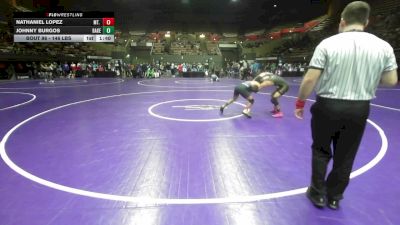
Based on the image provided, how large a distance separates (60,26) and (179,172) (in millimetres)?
12388

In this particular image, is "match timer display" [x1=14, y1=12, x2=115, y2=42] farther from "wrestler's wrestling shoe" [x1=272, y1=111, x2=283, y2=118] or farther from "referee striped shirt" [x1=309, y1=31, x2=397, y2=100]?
"referee striped shirt" [x1=309, y1=31, x2=397, y2=100]

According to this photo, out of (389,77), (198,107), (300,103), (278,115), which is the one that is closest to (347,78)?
(389,77)

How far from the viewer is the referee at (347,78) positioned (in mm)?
2857

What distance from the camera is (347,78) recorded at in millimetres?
2924

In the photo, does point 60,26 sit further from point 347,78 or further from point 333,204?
point 333,204

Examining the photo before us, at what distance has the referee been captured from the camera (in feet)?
9.37

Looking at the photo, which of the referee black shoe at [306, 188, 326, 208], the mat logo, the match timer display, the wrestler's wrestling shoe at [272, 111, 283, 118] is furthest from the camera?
the match timer display

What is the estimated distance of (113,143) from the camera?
583cm

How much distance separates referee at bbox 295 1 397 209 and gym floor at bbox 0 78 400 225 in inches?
32.7

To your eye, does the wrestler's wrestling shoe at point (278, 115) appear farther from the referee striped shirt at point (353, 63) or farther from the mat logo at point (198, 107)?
the referee striped shirt at point (353, 63)

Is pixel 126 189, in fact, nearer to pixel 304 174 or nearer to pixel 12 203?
pixel 12 203

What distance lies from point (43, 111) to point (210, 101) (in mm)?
5473

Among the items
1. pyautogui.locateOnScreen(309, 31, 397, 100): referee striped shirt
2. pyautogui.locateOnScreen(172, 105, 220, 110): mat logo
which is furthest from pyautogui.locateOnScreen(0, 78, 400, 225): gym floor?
pyautogui.locateOnScreen(172, 105, 220, 110): mat logo

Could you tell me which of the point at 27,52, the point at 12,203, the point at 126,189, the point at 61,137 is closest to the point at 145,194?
the point at 126,189
